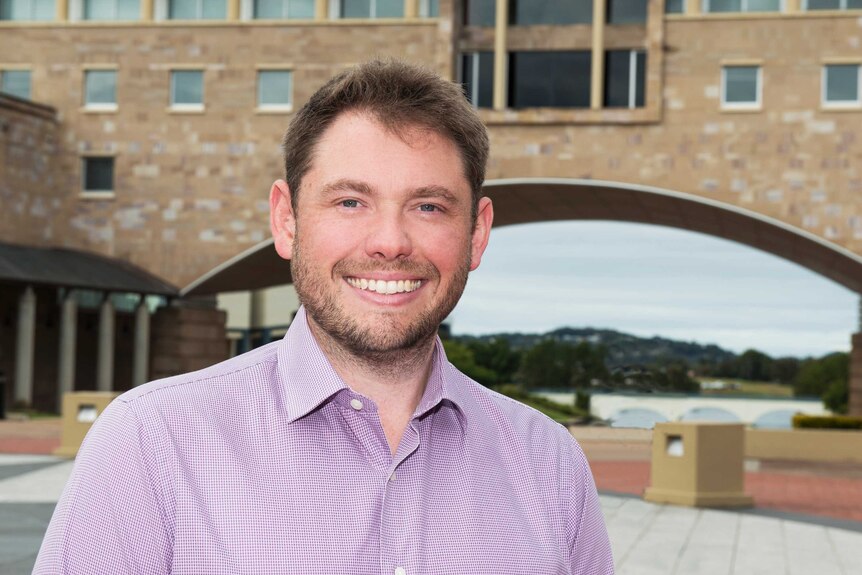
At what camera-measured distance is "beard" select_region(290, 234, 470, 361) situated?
273cm

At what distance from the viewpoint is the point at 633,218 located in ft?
139

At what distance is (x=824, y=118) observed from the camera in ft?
117

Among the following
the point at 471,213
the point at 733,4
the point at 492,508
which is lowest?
the point at 492,508

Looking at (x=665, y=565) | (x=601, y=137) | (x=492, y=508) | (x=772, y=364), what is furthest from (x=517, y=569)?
(x=772, y=364)

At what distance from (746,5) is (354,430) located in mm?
36546

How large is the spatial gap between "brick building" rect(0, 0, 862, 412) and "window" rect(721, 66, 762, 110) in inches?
2.6

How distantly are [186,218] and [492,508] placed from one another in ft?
124

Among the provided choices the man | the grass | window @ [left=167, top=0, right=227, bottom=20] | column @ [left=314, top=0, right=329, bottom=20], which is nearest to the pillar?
the grass

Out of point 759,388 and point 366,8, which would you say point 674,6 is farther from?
point 759,388

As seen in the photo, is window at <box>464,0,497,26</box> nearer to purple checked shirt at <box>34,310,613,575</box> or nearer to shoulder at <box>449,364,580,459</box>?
shoulder at <box>449,364,580,459</box>

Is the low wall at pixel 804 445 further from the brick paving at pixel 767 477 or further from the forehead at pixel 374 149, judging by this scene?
the forehead at pixel 374 149

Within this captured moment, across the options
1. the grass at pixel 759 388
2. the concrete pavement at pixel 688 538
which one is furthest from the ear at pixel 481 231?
the grass at pixel 759 388

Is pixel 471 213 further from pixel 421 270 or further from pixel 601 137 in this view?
pixel 601 137

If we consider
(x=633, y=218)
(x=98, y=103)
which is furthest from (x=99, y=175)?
(x=633, y=218)
